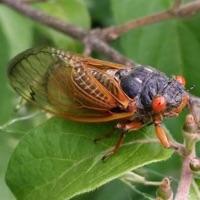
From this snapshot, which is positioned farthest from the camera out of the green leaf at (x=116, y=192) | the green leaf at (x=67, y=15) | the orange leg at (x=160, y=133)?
the green leaf at (x=67, y=15)

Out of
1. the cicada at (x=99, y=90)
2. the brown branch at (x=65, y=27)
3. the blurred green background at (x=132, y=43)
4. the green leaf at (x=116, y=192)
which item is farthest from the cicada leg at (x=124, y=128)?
the brown branch at (x=65, y=27)

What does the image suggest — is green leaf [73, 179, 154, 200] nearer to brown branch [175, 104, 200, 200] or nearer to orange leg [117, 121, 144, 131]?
orange leg [117, 121, 144, 131]

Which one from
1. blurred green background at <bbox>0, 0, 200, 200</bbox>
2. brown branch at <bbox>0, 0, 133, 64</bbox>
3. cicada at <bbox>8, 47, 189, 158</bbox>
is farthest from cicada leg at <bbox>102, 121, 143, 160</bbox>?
brown branch at <bbox>0, 0, 133, 64</bbox>

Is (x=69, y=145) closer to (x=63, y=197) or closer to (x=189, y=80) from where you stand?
(x=63, y=197)

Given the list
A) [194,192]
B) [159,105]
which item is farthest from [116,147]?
[194,192]

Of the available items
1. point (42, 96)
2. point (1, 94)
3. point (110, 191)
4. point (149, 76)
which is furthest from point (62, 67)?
point (1, 94)

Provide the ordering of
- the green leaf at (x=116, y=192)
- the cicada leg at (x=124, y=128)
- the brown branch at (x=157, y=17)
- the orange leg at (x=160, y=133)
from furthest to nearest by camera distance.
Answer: the brown branch at (x=157, y=17) → the green leaf at (x=116, y=192) → the cicada leg at (x=124, y=128) → the orange leg at (x=160, y=133)

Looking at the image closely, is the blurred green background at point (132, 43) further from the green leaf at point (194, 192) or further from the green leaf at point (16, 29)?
the green leaf at point (194, 192)
